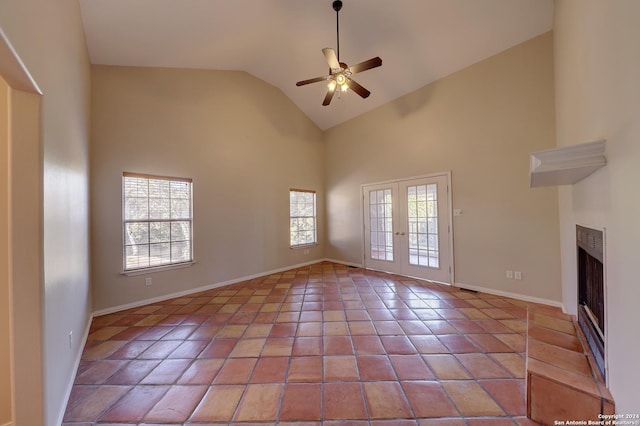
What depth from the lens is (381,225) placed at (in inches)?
213

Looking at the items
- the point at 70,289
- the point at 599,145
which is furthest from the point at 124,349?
the point at 599,145

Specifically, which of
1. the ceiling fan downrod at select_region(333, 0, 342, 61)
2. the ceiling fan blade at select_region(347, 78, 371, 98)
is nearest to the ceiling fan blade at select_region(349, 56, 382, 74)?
the ceiling fan blade at select_region(347, 78, 371, 98)

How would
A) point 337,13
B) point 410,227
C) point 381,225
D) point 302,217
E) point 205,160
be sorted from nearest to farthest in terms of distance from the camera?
point 337,13
point 205,160
point 410,227
point 381,225
point 302,217

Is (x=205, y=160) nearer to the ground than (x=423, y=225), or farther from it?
farther from it

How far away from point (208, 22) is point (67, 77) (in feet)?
6.42

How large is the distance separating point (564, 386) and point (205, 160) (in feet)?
16.2

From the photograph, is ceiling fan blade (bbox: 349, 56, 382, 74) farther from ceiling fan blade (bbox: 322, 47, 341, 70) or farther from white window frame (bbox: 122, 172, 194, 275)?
white window frame (bbox: 122, 172, 194, 275)

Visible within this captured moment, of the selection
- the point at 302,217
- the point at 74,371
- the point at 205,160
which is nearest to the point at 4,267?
the point at 74,371

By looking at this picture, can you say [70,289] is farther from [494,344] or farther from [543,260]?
[543,260]

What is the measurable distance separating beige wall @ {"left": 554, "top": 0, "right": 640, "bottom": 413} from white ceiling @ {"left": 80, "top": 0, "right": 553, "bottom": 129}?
1456 millimetres

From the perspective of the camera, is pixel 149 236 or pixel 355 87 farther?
pixel 149 236

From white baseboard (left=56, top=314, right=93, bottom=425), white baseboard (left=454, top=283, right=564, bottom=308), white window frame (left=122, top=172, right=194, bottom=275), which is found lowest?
white baseboard (left=56, top=314, right=93, bottom=425)

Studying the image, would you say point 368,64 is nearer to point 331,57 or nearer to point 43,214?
point 331,57

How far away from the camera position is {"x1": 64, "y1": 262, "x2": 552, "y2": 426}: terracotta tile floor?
164 cm
